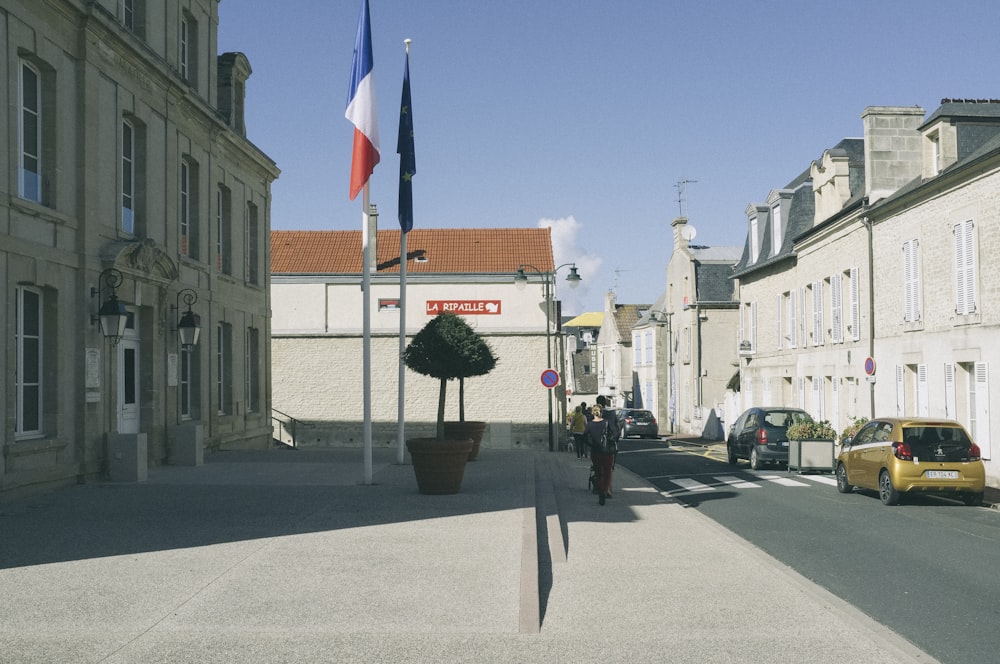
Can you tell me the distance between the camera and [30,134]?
13.4m

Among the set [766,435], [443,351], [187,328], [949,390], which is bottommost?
[766,435]

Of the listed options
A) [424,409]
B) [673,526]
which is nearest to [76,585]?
[673,526]

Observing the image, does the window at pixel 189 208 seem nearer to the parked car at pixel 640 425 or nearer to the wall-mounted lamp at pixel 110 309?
the wall-mounted lamp at pixel 110 309

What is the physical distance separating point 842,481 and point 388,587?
12044 millimetres

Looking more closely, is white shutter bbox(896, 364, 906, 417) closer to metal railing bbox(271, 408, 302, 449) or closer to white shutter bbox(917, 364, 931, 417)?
white shutter bbox(917, 364, 931, 417)

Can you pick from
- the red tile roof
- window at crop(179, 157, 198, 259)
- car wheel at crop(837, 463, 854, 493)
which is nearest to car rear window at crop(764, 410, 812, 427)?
car wheel at crop(837, 463, 854, 493)

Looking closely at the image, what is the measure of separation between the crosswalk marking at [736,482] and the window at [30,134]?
1144cm

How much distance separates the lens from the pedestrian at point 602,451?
1455 cm

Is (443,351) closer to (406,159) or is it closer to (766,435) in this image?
(406,159)

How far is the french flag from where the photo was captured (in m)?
14.7

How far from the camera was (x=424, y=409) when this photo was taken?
132 feet

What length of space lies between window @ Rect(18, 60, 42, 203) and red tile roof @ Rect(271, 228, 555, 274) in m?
28.0

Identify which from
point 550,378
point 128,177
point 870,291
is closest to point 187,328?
point 128,177

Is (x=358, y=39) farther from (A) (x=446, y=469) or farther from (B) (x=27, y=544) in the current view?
(B) (x=27, y=544)
